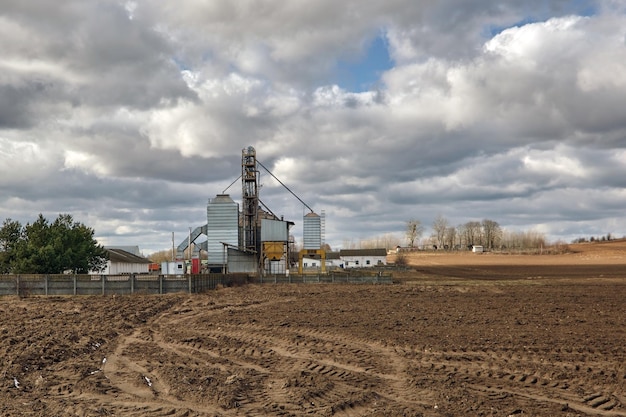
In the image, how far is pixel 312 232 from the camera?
212 ft

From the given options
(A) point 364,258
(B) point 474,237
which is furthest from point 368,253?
(B) point 474,237

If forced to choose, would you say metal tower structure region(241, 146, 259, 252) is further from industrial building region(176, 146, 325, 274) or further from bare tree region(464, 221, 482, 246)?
bare tree region(464, 221, 482, 246)

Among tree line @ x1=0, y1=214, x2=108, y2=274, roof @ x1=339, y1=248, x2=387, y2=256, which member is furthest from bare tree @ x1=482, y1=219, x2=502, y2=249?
tree line @ x1=0, y1=214, x2=108, y2=274

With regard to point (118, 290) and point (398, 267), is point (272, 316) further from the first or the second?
point (398, 267)

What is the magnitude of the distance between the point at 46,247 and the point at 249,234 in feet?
73.9

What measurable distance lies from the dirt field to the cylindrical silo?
122 ft

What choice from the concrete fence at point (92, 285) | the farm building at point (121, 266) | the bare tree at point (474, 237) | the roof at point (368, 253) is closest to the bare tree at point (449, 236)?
the bare tree at point (474, 237)

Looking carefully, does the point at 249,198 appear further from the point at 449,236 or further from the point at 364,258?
the point at 449,236

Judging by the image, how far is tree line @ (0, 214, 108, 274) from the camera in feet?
160

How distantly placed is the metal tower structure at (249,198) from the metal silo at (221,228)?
2304mm

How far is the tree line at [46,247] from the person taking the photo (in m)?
48.7

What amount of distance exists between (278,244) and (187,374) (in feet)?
158

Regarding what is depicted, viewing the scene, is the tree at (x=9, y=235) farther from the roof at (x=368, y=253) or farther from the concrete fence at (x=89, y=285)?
the roof at (x=368, y=253)

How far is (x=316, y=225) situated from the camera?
64875mm
